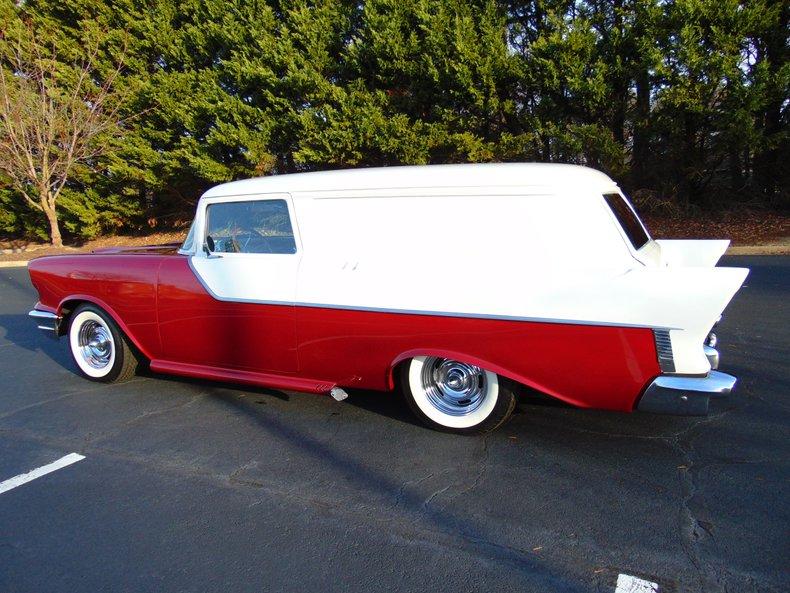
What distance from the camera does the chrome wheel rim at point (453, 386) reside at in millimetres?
3598

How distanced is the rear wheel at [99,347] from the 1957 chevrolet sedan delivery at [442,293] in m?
0.34

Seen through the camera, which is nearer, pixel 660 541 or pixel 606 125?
pixel 660 541

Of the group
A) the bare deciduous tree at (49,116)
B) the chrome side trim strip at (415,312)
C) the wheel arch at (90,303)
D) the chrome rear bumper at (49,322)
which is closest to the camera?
the chrome side trim strip at (415,312)

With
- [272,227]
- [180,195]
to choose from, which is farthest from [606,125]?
[180,195]

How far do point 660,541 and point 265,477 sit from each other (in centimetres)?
214

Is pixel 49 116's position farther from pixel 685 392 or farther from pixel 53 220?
pixel 685 392

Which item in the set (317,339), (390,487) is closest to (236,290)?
(317,339)

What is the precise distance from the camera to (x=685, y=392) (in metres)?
2.94

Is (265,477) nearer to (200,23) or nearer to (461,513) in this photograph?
(461,513)

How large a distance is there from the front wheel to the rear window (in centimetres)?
124

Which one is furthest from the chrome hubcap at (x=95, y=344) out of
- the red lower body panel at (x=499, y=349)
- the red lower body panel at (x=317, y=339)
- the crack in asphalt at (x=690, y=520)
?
the crack in asphalt at (x=690, y=520)

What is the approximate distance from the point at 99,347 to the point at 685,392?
4833mm

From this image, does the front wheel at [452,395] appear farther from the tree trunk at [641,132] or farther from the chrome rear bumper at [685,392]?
the tree trunk at [641,132]

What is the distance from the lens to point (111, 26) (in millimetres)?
20359
